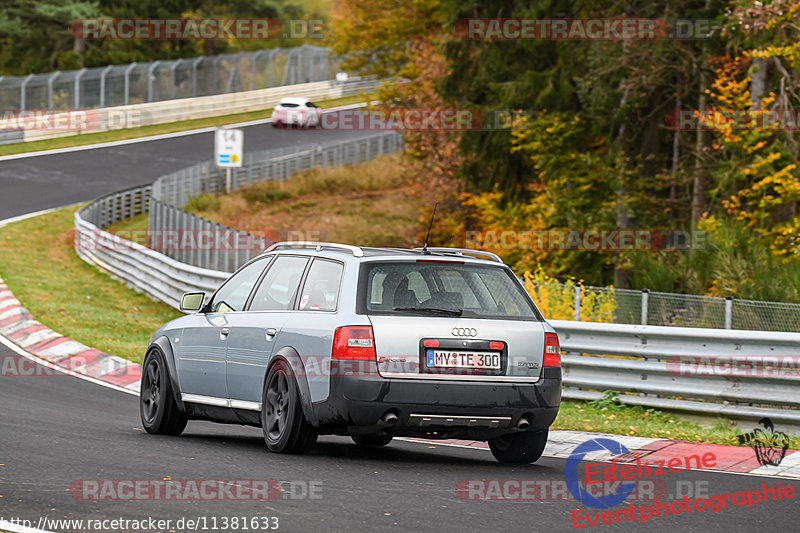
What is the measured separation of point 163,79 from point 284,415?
52.3m

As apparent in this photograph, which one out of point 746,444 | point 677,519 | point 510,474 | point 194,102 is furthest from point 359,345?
point 194,102

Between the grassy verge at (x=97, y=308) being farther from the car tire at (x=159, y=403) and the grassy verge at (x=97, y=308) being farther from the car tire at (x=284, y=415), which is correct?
the car tire at (x=159, y=403)

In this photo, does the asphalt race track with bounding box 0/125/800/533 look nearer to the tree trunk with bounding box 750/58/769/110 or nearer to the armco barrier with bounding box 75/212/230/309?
the armco barrier with bounding box 75/212/230/309

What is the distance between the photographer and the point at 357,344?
28.1 ft

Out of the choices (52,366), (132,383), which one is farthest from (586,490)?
(52,366)

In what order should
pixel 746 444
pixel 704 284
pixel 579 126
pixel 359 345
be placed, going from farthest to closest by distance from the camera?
1. pixel 579 126
2. pixel 704 284
3. pixel 746 444
4. pixel 359 345

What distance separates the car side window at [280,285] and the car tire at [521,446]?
1910 mm

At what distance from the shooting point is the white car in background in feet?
197

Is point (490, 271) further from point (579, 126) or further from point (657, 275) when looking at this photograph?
point (579, 126)

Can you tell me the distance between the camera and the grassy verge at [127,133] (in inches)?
1960

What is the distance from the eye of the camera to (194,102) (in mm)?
60344

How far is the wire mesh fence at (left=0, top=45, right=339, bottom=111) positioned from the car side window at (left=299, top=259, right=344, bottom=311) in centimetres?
4682

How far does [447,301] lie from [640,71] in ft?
65.0

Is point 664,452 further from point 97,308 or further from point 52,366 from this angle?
point 97,308
